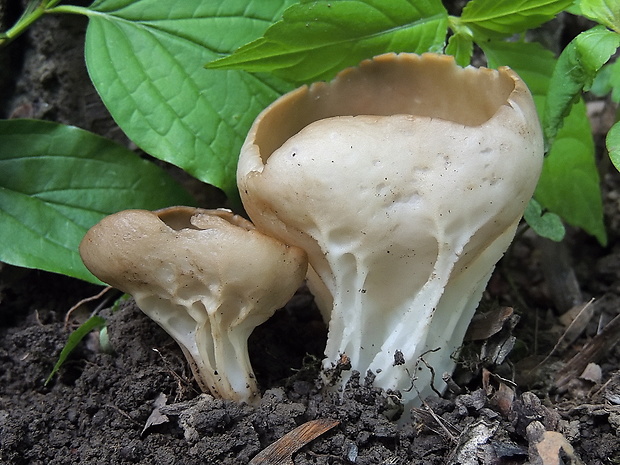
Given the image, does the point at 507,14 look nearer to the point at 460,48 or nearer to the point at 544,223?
the point at 460,48

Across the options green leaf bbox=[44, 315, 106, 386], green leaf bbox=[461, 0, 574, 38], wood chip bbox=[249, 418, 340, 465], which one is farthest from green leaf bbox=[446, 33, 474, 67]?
green leaf bbox=[44, 315, 106, 386]

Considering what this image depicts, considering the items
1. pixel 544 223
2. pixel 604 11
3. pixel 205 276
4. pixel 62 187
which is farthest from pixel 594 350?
pixel 62 187

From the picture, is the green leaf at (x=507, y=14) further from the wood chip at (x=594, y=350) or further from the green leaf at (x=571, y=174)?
the wood chip at (x=594, y=350)

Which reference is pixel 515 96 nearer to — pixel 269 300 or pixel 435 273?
pixel 435 273

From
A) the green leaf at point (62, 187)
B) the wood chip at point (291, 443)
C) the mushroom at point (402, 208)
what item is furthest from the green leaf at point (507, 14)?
the wood chip at point (291, 443)

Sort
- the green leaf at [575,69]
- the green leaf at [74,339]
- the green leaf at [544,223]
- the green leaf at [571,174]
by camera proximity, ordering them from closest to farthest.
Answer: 1. the green leaf at [575,69]
2. the green leaf at [74,339]
3. the green leaf at [544,223]
4. the green leaf at [571,174]
